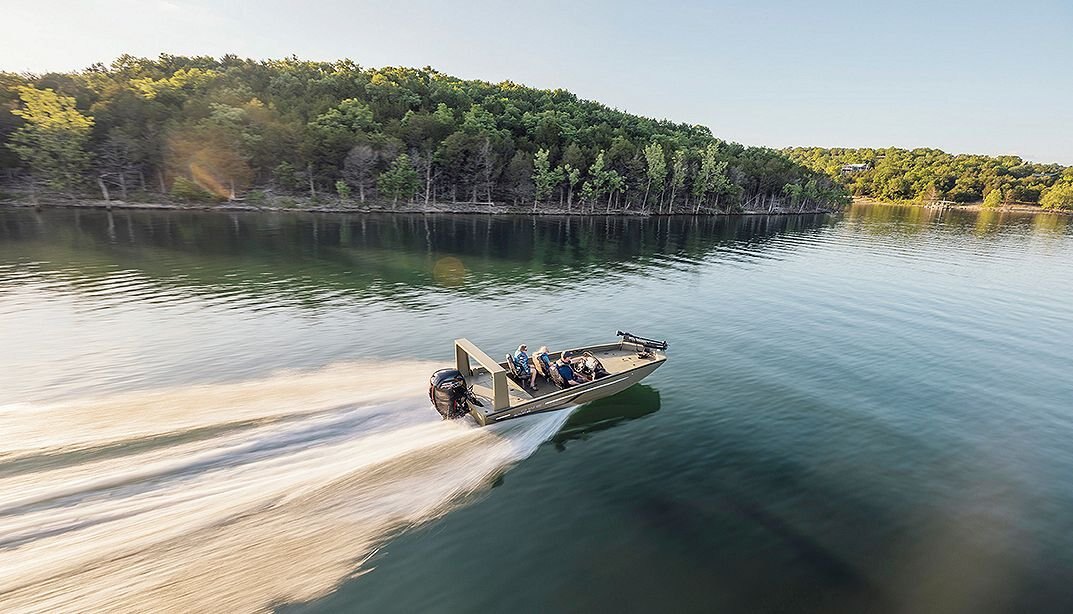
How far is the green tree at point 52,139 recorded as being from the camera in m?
73.4

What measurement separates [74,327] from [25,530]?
21223mm

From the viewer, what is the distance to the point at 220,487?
13.6 meters

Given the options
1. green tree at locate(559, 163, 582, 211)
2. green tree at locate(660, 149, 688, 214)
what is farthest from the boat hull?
green tree at locate(660, 149, 688, 214)

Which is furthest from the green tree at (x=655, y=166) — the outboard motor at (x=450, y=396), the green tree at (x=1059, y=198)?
the green tree at (x=1059, y=198)

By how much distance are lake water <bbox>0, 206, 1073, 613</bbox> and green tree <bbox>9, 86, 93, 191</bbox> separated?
54.5 m

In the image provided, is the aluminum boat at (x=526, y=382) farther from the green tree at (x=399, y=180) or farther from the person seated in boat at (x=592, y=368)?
the green tree at (x=399, y=180)

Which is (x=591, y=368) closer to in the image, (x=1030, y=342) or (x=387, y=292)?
(x=387, y=292)

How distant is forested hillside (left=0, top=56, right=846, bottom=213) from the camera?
81188mm

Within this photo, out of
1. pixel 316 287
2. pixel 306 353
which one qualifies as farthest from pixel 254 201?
pixel 306 353

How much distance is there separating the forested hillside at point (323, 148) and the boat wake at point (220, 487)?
282 ft

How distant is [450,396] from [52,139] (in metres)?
98.3

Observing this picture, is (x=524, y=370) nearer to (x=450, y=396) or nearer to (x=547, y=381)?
(x=547, y=381)

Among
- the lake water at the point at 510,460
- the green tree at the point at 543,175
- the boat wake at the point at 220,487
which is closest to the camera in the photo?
the boat wake at the point at 220,487

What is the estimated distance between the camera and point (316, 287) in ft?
126
